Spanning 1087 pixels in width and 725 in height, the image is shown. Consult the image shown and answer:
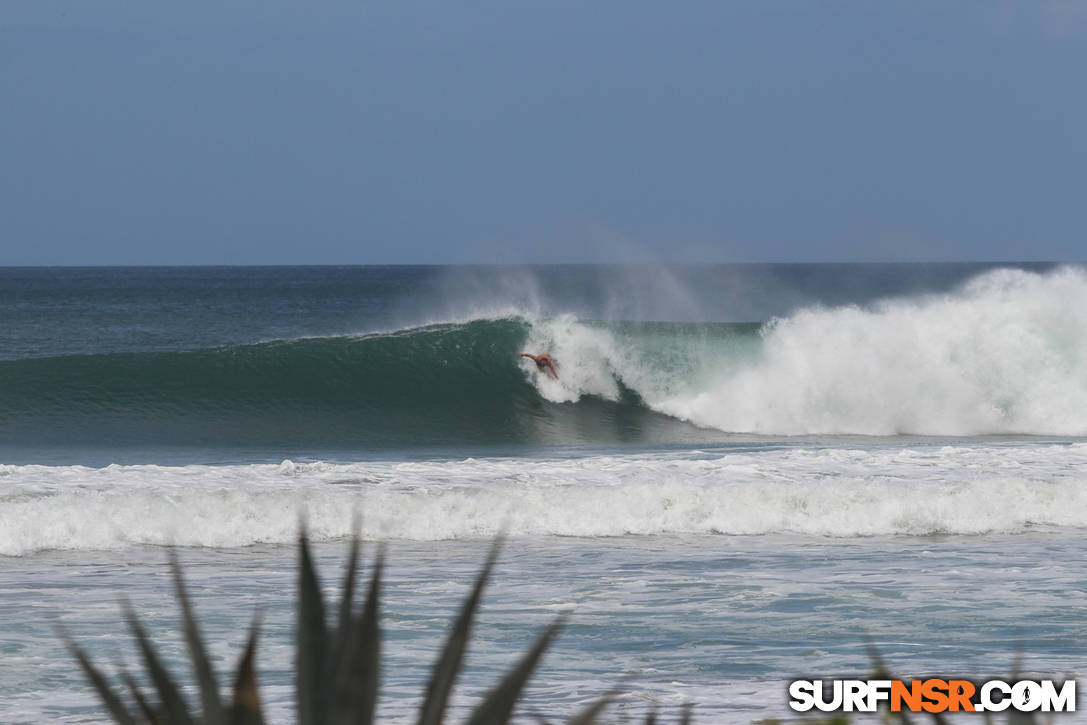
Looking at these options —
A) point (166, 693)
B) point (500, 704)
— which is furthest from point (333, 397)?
point (500, 704)

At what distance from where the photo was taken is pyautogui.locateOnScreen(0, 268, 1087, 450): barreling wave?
784 inches

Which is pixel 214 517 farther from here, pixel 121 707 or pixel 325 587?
pixel 121 707

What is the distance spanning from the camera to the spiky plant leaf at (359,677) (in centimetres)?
119

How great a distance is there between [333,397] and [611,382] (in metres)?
5.13

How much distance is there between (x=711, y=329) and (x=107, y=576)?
17668 millimetres

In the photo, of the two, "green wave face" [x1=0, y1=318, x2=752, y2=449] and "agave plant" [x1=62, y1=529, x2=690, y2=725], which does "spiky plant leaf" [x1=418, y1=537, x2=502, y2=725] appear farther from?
"green wave face" [x1=0, y1=318, x2=752, y2=449]

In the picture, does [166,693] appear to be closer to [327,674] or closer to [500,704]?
[327,674]

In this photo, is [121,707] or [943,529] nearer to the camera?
[121,707]

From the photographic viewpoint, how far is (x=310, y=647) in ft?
3.94

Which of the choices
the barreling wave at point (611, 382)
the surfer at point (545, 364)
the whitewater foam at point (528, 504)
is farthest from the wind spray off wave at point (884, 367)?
the whitewater foam at point (528, 504)

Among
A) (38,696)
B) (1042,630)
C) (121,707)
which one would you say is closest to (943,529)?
(1042,630)

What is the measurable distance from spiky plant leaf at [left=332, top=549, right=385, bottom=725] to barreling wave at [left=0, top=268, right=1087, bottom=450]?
1722 centimetres

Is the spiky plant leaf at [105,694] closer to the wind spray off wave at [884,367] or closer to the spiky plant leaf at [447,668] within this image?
the spiky plant leaf at [447,668]

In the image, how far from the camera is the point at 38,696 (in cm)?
561
